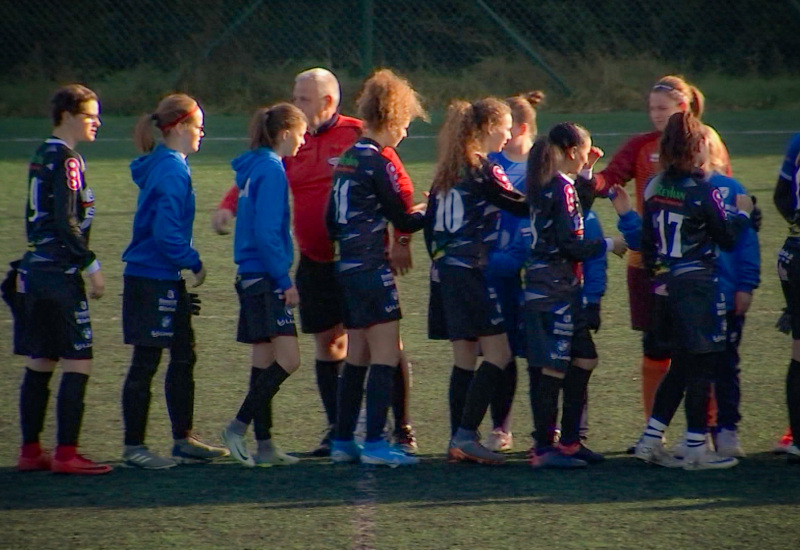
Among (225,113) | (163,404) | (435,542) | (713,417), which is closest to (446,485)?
(435,542)

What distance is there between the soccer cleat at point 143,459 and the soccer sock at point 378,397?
906mm

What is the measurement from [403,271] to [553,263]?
0.69 m

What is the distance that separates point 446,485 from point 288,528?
0.80 m

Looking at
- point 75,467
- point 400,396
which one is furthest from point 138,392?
point 400,396

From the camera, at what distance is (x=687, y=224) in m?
5.26

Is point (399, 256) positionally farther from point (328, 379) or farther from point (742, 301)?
point (742, 301)

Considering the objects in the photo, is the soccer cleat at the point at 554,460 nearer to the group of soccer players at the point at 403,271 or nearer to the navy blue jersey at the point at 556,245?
the group of soccer players at the point at 403,271

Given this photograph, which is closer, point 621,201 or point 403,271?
point 621,201

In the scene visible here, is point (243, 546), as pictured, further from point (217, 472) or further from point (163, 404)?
point (163, 404)

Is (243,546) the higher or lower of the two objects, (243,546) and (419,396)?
the lower

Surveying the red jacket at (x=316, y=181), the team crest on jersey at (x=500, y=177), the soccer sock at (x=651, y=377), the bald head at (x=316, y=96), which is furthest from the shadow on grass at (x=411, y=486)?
the bald head at (x=316, y=96)

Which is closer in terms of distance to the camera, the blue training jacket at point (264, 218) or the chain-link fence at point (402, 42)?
the blue training jacket at point (264, 218)

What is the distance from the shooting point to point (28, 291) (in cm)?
531

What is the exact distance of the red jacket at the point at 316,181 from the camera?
5816 mm
